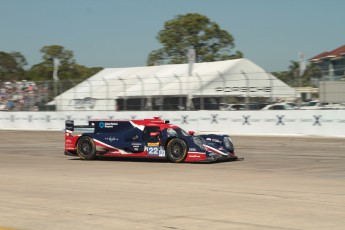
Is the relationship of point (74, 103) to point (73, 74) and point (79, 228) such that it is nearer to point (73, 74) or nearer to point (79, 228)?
point (79, 228)

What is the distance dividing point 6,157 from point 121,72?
90.0 ft

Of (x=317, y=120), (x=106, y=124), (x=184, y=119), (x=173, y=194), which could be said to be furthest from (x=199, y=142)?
(x=184, y=119)

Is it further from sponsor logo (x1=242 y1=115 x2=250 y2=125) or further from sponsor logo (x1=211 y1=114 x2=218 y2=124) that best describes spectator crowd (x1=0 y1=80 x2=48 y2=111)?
sponsor logo (x1=242 y1=115 x2=250 y2=125)

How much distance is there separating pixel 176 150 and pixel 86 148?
9.01ft

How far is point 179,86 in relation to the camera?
3406 centimetres

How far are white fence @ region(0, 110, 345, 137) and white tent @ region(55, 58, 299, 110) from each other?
1428 mm

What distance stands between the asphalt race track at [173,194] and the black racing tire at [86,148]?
0.26 m

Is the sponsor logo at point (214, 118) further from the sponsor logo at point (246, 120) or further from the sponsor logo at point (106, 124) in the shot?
the sponsor logo at point (106, 124)

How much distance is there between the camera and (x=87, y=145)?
53.7 ft

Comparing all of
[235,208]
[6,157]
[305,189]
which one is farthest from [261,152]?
[235,208]

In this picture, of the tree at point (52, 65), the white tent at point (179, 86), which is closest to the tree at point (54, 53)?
the tree at point (52, 65)

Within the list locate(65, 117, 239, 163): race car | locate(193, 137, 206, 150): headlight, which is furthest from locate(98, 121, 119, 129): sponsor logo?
locate(193, 137, 206, 150): headlight

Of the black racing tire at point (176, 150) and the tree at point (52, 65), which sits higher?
the tree at point (52, 65)

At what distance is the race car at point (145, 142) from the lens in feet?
48.8
